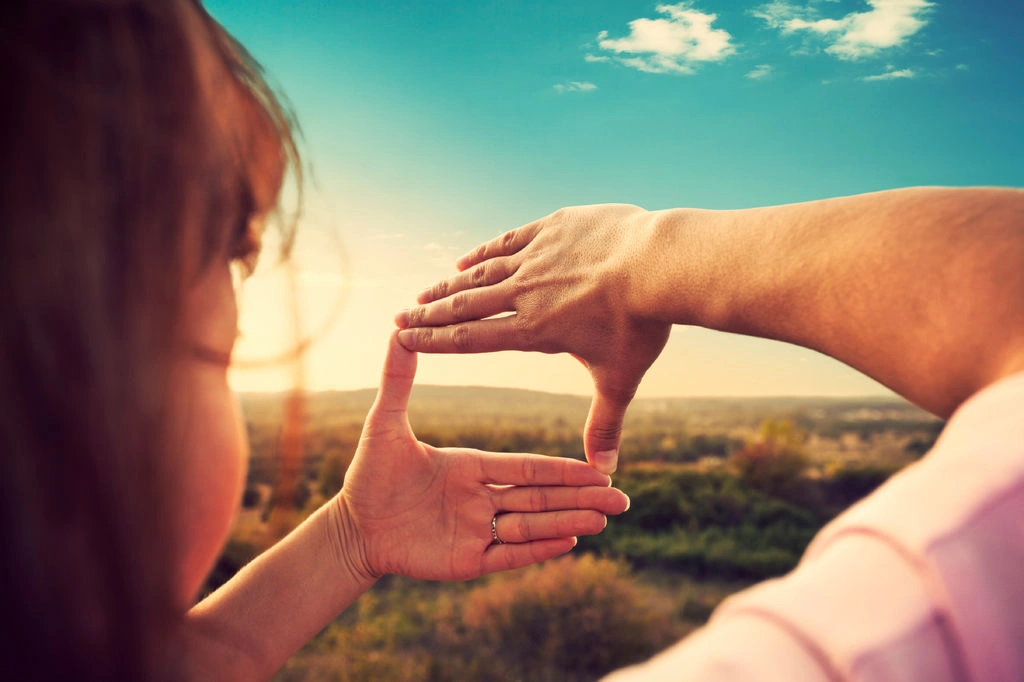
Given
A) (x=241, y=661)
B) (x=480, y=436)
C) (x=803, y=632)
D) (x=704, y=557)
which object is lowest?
(x=704, y=557)

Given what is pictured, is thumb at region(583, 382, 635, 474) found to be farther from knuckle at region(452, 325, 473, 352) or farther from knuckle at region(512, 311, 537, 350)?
knuckle at region(452, 325, 473, 352)

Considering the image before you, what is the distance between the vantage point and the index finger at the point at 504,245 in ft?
7.38

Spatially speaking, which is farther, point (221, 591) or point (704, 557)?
point (704, 557)

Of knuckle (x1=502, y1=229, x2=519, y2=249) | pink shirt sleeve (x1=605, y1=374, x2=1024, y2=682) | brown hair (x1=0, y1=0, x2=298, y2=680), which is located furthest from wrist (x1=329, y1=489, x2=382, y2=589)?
pink shirt sleeve (x1=605, y1=374, x2=1024, y2=682)

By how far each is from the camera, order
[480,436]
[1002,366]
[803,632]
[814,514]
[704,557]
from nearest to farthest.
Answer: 1. [803,632]
2. [1002,366]
3. [480,436]
4. [704,557]
5. [814,514]

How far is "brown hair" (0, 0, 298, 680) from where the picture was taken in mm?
739

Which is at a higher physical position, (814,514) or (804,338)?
(804,338)

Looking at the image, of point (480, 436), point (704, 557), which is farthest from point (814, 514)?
point (480, 436)

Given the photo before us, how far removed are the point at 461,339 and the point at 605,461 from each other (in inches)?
24.8

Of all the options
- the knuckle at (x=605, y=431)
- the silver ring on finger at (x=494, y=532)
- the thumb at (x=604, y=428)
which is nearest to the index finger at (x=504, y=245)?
the thumb at (x=604, y=428)

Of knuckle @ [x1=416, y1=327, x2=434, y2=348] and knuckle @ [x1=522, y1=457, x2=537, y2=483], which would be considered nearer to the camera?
knuckle @ [x1=522, y1=457, x2=537, y2=483]

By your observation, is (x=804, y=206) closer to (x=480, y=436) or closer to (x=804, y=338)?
(x=804, y=338)

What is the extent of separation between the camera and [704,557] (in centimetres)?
1838

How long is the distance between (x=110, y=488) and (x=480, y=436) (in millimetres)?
16283
